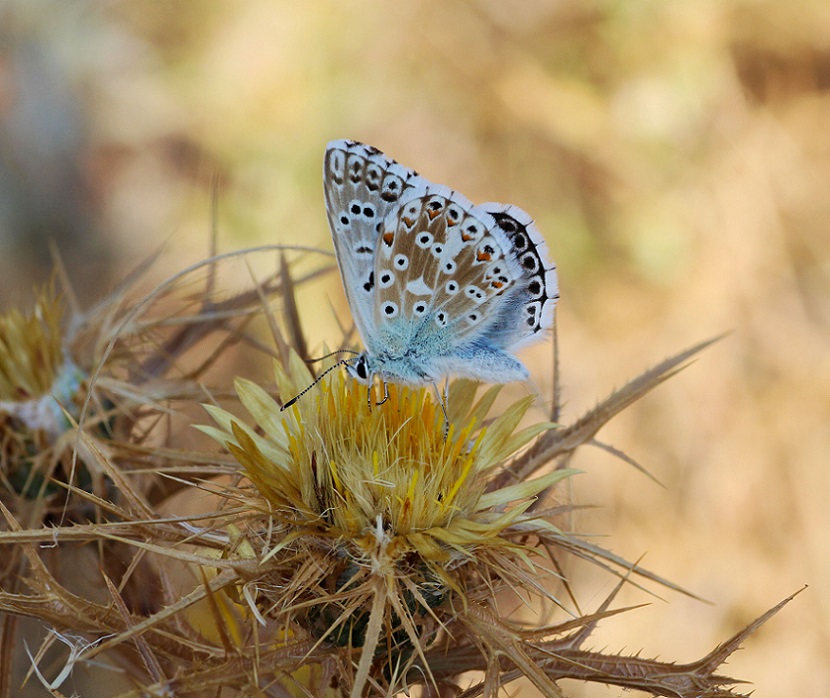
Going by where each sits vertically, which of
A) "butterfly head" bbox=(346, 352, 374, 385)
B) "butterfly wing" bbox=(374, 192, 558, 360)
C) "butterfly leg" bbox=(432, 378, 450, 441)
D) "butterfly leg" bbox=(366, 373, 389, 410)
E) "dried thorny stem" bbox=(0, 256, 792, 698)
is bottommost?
"dried thorny stem" bbox=(0, 256, 792, 698)

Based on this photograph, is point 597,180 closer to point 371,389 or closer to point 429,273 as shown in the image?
point 429,273

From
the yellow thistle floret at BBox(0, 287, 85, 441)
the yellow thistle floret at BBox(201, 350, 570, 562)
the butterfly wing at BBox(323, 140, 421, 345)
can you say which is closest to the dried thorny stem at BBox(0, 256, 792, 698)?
the yellow thistle floret at BBox(201, 350, 570, 562)

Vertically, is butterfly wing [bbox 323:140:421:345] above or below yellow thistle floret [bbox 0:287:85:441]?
above

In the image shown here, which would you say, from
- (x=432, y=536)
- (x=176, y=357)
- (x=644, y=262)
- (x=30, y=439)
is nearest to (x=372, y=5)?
(x=644, y=262)

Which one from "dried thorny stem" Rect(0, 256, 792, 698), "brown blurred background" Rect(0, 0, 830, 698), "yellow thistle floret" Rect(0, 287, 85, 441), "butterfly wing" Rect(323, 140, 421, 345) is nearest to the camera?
"dried thorny stem" Rect(0, 256, 792, 698)

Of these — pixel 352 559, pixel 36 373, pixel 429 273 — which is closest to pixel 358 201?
pixel 429 273

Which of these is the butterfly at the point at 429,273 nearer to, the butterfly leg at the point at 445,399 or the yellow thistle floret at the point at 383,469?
the butterfly leg at the point at 445,399

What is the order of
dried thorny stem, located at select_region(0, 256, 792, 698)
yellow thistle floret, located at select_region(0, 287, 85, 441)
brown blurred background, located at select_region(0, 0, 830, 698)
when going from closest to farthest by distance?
dried thorny stem, located at select_region(0, 256, 792, 698) → yellow thistle floret, located at select_region(0, 287, 85, 441) → brown blurred background, located at select_region(0, 0, 830, 698)

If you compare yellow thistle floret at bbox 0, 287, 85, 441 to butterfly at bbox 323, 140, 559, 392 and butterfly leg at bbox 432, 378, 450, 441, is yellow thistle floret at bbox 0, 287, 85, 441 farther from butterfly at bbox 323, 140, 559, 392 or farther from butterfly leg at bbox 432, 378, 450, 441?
butterfly leg at bbox 432, 378, 450, 441
